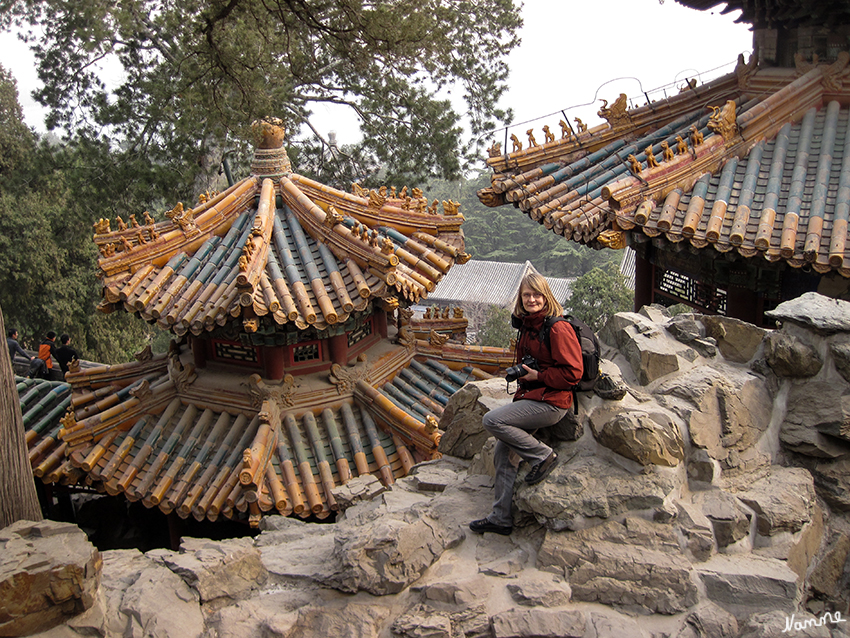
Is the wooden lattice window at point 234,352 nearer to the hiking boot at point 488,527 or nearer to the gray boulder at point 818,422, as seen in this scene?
the hiking boot at point 488,527

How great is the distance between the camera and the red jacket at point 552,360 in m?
4.55

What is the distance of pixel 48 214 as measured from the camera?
22.8 m

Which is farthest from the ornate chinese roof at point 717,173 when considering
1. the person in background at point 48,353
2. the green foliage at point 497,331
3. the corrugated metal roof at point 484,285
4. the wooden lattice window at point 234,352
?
the corrugated metal roof at point 484,285

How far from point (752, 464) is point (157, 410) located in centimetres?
703

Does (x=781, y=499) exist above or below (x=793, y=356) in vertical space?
below

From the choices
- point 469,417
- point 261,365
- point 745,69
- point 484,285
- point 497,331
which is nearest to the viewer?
point 469,417

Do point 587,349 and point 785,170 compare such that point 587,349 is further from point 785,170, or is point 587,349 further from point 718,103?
point 718,103

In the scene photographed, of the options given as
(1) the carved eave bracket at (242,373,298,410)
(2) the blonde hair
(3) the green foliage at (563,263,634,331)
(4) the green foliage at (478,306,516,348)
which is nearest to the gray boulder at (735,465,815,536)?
(2) the blonde hair

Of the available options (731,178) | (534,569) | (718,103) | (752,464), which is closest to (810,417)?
(752,464)

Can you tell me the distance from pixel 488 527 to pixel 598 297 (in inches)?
1027

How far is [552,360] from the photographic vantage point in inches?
184

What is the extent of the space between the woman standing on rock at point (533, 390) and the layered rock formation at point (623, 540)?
0.13 m

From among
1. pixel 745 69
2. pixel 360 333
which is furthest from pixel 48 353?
pixel 745 69

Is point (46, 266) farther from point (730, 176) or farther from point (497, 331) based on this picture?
point (730, 176)
